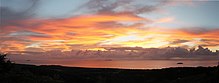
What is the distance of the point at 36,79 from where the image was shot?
4262 cm

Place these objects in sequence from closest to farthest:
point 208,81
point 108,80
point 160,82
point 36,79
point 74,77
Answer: point 208,81, point 36,79, point 160,82, point 108,80, point 74,77

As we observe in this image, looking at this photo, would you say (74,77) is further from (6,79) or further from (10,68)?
(6,79)

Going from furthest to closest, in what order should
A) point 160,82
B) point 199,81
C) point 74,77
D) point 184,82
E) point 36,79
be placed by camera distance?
point 74,77 < point 160,82 < point 36,79 < point 184,82 < point 199,81

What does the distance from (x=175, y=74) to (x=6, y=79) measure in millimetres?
29997

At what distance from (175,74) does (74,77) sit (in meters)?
18.6

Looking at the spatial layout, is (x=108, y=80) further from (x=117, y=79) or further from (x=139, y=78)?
(x=139, y=78)

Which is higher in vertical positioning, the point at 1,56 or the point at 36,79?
the point at 1,56

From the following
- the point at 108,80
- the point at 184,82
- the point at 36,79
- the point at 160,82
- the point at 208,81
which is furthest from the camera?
the point at 108,80

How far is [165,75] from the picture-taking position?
Answer: 56.2 metres

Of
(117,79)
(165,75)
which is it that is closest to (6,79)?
(117,79)

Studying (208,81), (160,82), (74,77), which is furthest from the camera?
(74,77)

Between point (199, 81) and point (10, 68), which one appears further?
point (10, 68)

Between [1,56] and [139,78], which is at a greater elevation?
[1,56]

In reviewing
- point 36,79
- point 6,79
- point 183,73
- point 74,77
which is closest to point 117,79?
point 74,77
